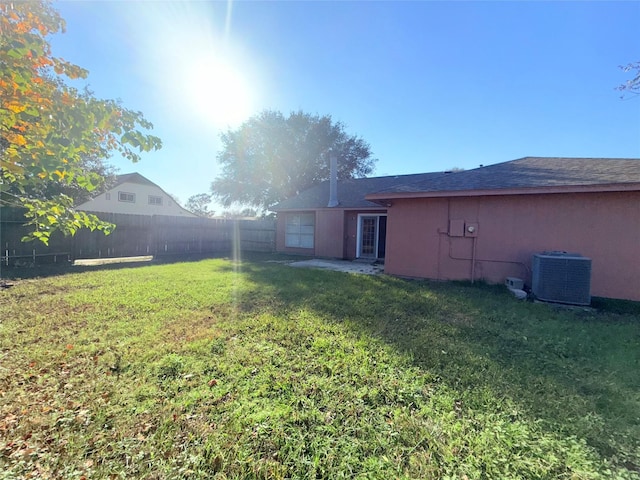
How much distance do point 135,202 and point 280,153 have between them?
477 inches

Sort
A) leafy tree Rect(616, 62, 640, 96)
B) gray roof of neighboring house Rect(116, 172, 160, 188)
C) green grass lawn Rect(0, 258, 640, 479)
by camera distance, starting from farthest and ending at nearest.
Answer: gray roof of neighboring house Rect(116, 172, 160, 188), leafy tree Rect(616, 62, 640, 96), green grass lawn Rect(0, 258, 640, 479)

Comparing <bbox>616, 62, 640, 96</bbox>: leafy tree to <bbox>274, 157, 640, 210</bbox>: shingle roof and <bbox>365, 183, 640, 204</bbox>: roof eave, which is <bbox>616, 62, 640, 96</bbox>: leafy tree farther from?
<bbox>365, 183, 640, 204</bbox>: roof eave

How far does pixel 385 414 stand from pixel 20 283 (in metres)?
8.22

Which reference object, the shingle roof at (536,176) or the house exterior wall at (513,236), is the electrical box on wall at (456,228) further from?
the shingle roof at (536,176)

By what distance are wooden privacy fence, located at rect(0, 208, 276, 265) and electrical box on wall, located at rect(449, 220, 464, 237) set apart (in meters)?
9.85

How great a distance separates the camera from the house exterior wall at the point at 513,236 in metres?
5.64

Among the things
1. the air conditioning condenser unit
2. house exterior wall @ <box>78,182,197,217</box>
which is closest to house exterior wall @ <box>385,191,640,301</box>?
the air conditioning condenser unit

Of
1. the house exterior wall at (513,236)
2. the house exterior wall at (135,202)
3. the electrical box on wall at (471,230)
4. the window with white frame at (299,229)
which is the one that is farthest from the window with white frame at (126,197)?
the electrical box on wall at (471,230)

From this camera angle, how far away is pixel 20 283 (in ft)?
20.1

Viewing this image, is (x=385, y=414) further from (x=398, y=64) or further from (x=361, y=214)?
(x=361, y=214)

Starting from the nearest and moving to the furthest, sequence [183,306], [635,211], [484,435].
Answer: [484,435] → [183,306] → [635,211]

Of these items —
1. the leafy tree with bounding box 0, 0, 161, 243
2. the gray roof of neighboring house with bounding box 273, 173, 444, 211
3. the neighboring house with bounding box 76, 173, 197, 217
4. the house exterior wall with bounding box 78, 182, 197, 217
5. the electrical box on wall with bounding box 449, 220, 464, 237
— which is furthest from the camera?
the neighboring house with bounding box 76, 173, 197, 217

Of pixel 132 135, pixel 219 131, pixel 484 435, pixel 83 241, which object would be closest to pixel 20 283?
pixel 83 241

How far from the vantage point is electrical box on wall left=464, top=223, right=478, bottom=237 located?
272 inches
